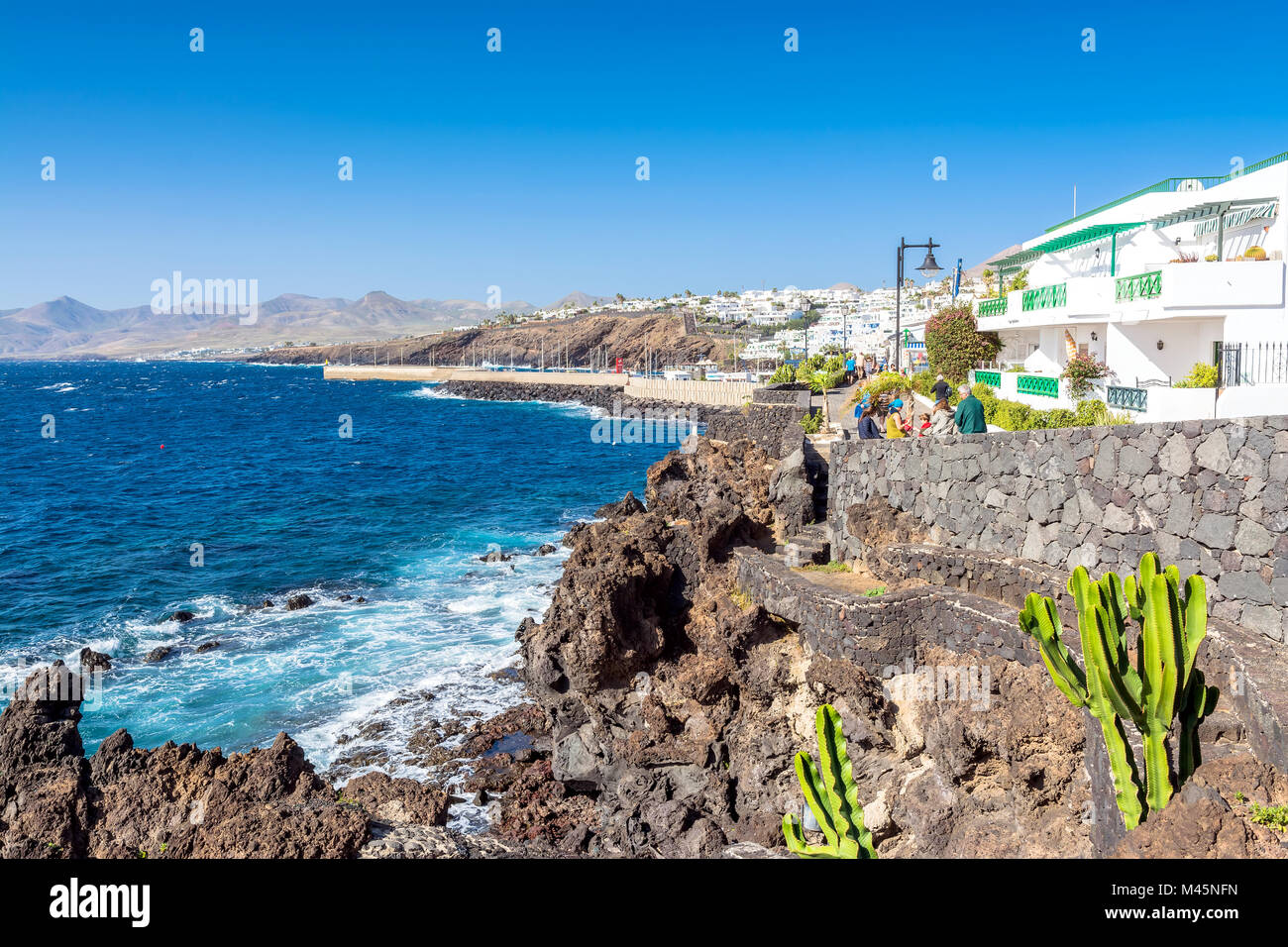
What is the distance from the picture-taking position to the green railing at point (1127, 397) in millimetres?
15594

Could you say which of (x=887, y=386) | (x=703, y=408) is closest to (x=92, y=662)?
(x=887, y=386)

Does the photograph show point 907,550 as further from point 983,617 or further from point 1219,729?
point 1219,729

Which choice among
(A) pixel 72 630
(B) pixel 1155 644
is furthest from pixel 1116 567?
(A) pixel 72 630

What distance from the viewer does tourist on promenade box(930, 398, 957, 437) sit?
1591 centimetres

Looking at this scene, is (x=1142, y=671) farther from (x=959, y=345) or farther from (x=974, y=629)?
(x=959, y=345)

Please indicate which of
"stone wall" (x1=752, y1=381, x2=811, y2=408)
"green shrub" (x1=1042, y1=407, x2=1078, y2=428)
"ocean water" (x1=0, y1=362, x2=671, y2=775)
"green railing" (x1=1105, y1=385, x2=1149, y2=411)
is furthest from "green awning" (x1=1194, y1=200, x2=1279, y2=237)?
"ocean water" (x1=0, y1=362, x2=671, y2=775)

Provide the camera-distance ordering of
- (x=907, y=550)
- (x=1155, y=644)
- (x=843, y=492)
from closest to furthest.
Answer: (x=1155, y=644) < (x=907, y=550) < (x=843, y=492)

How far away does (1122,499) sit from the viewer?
10.2 metres

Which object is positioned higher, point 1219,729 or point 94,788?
point 1219,729

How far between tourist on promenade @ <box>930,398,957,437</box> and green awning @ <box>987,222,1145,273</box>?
8.26 m

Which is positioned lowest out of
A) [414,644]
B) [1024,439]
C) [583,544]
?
[414,644]

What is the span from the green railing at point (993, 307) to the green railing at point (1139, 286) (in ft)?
22.9

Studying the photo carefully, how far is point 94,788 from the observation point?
34.3ft

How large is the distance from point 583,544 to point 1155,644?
1293 cm
